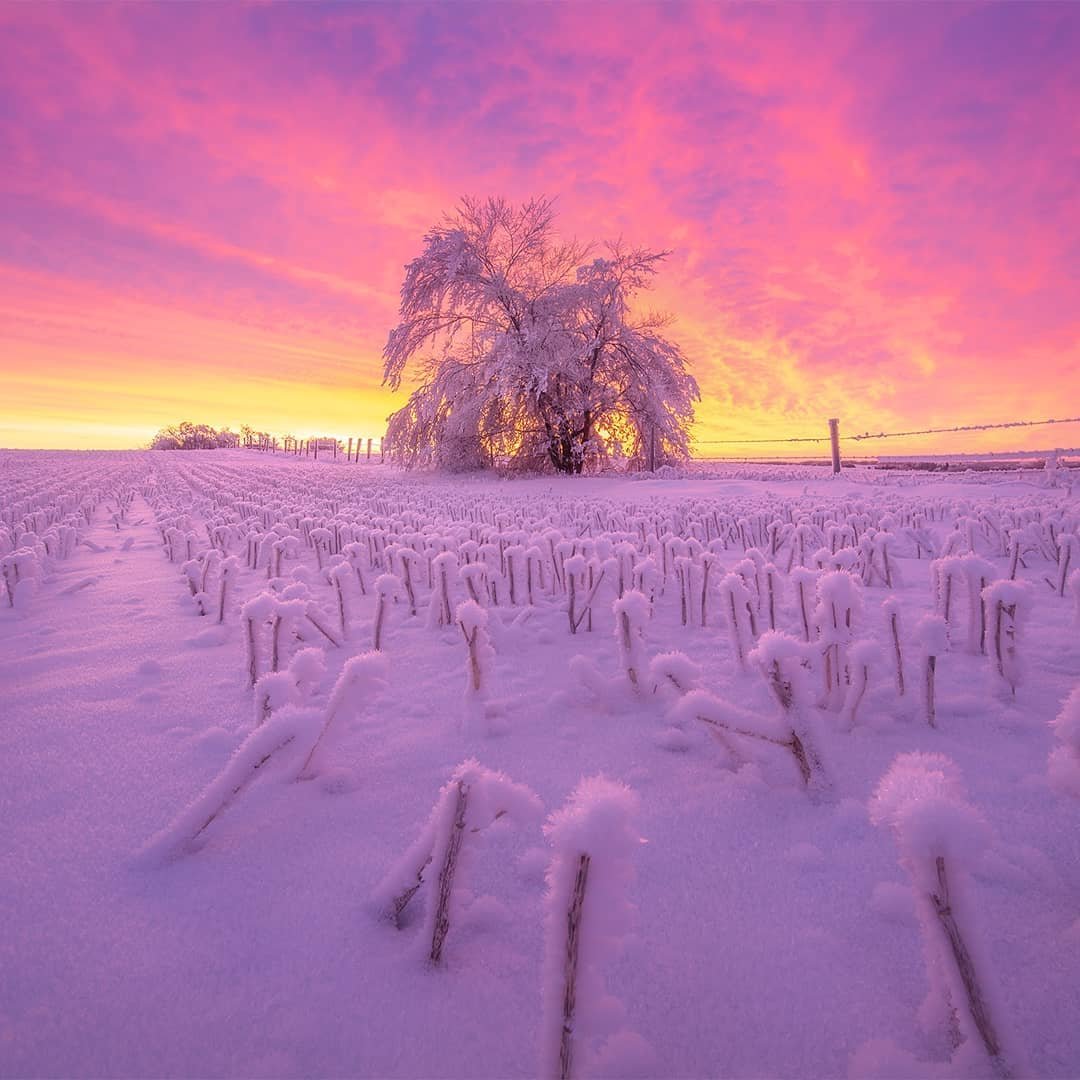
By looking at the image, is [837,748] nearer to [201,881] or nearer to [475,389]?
[201,881]

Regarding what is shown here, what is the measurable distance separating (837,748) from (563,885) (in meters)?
1.15

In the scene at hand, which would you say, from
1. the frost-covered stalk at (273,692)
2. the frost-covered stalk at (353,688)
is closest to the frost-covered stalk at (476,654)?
the frost-covered stalk at (353,688)

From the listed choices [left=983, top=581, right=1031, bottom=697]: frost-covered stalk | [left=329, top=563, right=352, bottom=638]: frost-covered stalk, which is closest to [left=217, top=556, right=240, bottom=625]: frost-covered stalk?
[left=329, top=563, right=352, bottom=638]: frost-covered stalk

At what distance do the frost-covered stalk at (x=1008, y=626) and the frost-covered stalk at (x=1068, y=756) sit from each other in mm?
993

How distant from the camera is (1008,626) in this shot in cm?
187

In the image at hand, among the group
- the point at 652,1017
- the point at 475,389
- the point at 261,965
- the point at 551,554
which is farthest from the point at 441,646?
the point at 475,389

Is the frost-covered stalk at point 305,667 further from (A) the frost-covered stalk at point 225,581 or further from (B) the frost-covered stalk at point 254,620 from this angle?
(A) the frost-covered stalk at point 225,581

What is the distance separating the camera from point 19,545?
471 centimetres

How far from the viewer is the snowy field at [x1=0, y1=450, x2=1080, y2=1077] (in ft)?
2.52

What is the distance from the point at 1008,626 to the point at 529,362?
1424 centimetres

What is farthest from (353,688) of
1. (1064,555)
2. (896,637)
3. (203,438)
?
(203,438)

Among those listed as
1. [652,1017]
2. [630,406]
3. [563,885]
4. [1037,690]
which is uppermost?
[630,406]

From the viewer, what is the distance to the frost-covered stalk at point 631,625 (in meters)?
1.78

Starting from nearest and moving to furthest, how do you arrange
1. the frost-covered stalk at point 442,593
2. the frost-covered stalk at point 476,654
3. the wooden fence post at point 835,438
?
the frost-covered stalk at point 476,654 → the frost-covered stalk at point 442,593 → the wooden fence post at point 835,438
